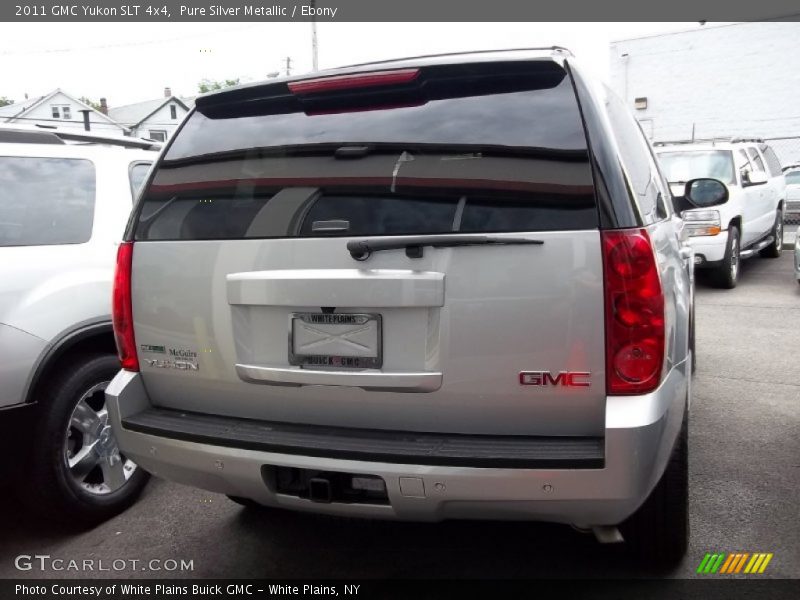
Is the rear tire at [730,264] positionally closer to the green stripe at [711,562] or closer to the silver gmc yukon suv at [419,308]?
the green stripe at [711,562]

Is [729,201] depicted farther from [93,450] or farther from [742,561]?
[93,450]

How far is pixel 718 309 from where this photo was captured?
27.4ft

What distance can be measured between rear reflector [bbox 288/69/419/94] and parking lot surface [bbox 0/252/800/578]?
6.34 feet

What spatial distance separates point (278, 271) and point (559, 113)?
1.06 m

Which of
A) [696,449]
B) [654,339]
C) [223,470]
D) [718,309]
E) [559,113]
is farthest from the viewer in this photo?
[718,309]

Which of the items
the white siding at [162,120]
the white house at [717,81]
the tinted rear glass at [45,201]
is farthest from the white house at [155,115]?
the tinted rear glass at [45,201]

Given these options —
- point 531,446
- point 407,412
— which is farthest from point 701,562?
point 407,412

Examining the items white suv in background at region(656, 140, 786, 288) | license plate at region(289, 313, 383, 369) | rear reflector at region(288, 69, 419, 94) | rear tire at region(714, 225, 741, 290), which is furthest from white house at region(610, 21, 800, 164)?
license plate at region(289, 313, 383, 369)

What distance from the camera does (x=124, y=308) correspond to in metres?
2.77

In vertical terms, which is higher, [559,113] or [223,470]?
[559,113]

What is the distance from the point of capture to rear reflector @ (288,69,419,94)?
2457 mm

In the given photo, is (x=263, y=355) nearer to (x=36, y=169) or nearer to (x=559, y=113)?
(x=559, y=113)

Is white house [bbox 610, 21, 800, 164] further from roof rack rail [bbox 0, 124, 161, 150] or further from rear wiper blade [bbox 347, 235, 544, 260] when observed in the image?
rear wiper blade [bbox 347, 235, 544, 260]

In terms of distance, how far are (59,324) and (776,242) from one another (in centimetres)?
1211
